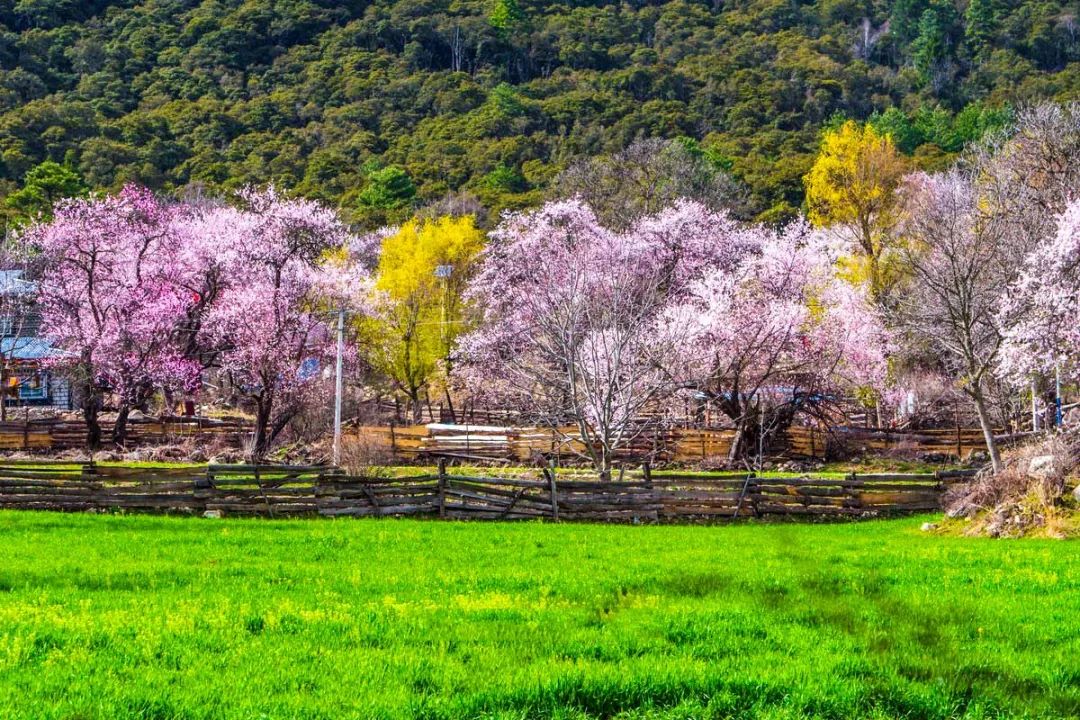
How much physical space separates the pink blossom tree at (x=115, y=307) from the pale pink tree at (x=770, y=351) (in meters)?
22.1

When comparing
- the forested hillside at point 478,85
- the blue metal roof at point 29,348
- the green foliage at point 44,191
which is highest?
the forested hillside at point 478,85

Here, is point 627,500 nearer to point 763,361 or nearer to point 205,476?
point 205,476

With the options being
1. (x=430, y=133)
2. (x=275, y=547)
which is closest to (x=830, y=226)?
(x=275, y=547)

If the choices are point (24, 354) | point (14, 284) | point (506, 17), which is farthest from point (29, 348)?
point (506, 17)

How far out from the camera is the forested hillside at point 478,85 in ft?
344

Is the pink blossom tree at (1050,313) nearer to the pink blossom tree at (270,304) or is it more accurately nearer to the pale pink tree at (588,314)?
the pale pink tree at (588,314)

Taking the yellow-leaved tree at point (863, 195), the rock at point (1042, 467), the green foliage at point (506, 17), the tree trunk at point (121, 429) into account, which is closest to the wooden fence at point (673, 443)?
the yellow-leaved tree at point (863, 195)

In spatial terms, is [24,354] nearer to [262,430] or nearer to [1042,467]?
[262,430]

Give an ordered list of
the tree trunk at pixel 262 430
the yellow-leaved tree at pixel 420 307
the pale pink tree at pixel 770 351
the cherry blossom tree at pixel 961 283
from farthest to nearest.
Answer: the yellow-leaved tree at pixel 420 307
the tree trunk at pixel 262 430
the pale pink tree at pixel 770 351
the cherry blossom tree at pixel 961 283

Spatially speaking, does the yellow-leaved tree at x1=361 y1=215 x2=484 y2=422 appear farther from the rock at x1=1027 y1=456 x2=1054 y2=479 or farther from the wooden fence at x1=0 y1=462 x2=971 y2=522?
the rock at x1=1027 y1=456 x2=1054 y2=479

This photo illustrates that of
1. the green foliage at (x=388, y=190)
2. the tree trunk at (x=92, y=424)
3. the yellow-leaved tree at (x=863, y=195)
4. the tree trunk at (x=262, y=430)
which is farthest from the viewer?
the green foliage at (x=388, y=190)

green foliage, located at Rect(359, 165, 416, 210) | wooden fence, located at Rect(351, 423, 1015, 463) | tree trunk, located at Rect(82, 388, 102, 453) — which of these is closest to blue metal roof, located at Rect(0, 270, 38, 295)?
tree trunk, located at Rect(82, 388, 102, 453)

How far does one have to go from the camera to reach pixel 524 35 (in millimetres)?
161875

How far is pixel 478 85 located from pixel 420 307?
96.7 metres
